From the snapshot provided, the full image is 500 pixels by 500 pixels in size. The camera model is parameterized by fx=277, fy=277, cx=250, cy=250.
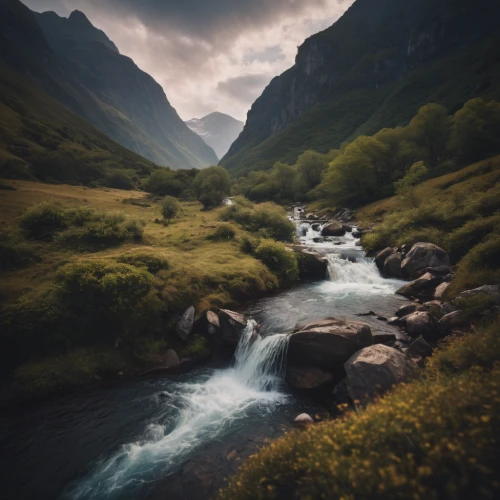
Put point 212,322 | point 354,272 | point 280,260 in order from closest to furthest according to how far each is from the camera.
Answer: point 212,322, point 280,260, point 354,272

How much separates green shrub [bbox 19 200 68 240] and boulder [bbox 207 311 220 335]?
73.1ft

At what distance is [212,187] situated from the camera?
8175 centimetres

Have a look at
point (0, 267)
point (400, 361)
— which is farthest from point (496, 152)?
point (0, 267)

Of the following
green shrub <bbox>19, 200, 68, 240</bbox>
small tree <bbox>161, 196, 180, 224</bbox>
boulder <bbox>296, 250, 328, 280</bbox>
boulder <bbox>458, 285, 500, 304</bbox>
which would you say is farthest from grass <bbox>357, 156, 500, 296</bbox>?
green shrub <bbox>19, 200, 68, 240</bbox>

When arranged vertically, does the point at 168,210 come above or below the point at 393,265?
above

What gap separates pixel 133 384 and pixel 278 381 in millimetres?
8807

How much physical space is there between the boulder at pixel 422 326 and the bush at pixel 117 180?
11897 cm

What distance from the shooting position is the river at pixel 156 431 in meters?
10.9

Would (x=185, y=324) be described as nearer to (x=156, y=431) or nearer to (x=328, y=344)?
(x=156, y=431)

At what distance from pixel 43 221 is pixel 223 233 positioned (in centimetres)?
2185

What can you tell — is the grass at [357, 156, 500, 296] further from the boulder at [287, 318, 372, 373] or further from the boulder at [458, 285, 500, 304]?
the boulder at [287, 318, 372, 373]


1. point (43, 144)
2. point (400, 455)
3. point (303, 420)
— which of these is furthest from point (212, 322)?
point (43, 144)

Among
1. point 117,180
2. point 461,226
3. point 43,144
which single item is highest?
point 43,144

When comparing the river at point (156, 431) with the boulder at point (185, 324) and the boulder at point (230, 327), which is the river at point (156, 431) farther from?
the boulder at point (185, 324)
